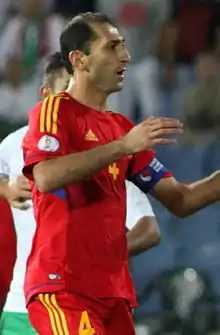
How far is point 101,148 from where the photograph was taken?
2486 mm

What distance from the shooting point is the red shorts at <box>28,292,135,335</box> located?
2.54 metres

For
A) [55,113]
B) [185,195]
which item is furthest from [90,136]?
[185,195]

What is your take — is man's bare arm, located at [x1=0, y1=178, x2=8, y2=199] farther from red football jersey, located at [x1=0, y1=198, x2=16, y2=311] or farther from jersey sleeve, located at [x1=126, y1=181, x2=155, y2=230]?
jersey sleeve, located at [x1=126, y1=181, x2=155, y2=230]

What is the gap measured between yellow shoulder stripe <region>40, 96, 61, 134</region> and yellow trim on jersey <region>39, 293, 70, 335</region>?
17.5 inches

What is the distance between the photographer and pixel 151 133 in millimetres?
2422

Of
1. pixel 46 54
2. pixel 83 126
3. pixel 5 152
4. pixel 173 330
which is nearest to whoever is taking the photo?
pixel 83 126

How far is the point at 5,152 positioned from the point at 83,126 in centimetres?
85

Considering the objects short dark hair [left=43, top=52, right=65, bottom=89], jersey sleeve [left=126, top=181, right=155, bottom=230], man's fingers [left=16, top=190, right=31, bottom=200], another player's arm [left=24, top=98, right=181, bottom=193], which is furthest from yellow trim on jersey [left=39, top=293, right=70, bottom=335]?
short dark hair [left=43, top=52, right=65, bottom=89]

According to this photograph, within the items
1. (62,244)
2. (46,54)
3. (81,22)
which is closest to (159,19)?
(46,54)

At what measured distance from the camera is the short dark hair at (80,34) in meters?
2.86

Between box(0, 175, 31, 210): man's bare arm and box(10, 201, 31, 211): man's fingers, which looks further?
box(10, 201, 31, 211): man's fingers

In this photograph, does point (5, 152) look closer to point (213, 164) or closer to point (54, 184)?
point (54, 184)

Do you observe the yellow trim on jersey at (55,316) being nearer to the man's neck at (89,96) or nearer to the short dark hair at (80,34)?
the man's neck at (89,96)

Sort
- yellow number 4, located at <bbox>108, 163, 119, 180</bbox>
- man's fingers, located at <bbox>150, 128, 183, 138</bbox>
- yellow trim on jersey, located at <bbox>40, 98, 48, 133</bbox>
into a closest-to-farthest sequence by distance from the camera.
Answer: man's fingers, located at <bbox>150, 128, 183, 138</bbox> → yellow trim on jersey, located at <bbox>40, 98, 48, 133</bbox> → yellow number 4, located at <bbox>108, 163, 119, 180</bbox>
